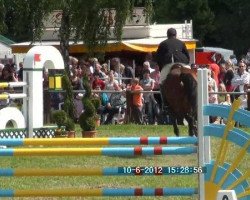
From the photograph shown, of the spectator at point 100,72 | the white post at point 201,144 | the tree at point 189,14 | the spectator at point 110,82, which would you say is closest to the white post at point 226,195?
the white post at point 201,144

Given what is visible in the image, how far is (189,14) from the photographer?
67312 millimetres

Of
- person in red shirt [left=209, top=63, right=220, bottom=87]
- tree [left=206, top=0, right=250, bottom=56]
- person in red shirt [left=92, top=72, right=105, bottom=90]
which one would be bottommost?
person in red shirt [left=92, top=72, right=105, bottom=90]

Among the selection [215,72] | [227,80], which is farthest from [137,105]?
[227,80]

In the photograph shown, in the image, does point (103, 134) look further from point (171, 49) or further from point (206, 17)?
point (206, 17)

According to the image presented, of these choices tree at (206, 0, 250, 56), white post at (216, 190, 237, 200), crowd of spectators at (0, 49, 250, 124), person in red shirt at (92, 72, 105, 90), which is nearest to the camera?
white post at (216, 190, 237, 200)

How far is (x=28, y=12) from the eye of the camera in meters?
30.1

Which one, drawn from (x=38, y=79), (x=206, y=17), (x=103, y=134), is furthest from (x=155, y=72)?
(x=206, y=17)

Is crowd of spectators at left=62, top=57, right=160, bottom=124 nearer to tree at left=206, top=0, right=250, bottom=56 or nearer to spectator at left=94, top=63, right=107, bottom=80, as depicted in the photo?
spectator at left=94, top=63, right=107, bottom=80

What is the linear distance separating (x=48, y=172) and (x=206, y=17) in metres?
57.1

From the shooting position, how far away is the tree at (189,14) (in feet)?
216

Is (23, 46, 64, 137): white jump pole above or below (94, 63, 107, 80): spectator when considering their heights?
below

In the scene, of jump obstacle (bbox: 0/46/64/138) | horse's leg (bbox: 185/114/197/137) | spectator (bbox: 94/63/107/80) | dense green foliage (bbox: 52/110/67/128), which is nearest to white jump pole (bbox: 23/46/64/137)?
jump obstacle (bbox: 0/46/64/138)

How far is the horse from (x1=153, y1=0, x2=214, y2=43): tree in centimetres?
4784

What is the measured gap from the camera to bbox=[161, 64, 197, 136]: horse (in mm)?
16781
